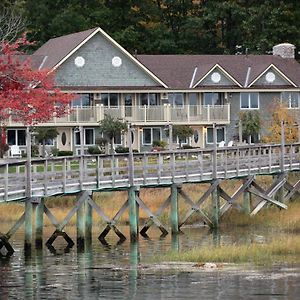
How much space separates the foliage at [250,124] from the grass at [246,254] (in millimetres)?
34693

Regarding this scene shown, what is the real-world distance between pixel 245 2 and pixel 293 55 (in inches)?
501

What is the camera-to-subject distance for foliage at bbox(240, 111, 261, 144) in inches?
3029

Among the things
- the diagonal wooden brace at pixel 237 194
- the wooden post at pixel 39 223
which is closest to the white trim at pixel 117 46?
the diagonal wooden brace at pixel 237 194

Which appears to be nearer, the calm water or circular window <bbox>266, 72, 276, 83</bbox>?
the calm water

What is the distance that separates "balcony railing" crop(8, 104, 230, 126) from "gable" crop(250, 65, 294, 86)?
9.30ft

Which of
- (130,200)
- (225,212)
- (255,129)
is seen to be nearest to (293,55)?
(255,129)

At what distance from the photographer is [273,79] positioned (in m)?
82.3

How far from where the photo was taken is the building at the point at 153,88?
77.2m

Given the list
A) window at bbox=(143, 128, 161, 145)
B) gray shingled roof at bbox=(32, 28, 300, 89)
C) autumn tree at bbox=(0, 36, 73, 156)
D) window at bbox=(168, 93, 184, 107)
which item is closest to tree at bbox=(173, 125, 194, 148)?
window at bbox=(143, 128, 161, 145)

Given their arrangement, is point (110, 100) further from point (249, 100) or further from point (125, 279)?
point (125, 279)

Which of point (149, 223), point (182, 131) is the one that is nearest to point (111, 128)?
point (182, 131)

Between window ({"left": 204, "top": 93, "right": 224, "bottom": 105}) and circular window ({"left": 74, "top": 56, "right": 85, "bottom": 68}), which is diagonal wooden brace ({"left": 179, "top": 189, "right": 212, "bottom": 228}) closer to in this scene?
circular window ({"left": 74, "top": 56, "right": 85, "bottom": 68})

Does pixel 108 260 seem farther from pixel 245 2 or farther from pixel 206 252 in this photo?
pixel 245 2

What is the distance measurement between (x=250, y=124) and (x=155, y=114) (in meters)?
6.28
